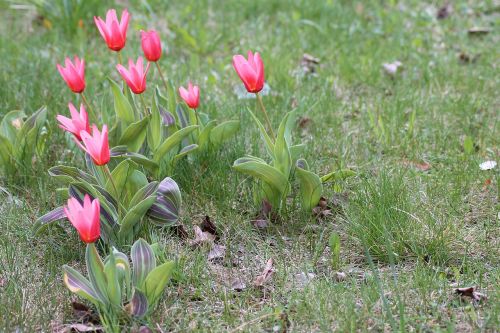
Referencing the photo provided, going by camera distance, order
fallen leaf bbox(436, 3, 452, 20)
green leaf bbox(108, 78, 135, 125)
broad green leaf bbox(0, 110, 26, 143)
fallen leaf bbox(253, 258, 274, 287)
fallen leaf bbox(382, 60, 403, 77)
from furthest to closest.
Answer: fallen leaf bbox(436, 3, 452, 20) → fallen leaf bbox(382, 60, 403, 77) → broad green leaf bbox(0, 110, 26, 143) → green leaf bbox(108, 78, 135, 125) → fallen leaf bbox(253, 258, 274, 287)

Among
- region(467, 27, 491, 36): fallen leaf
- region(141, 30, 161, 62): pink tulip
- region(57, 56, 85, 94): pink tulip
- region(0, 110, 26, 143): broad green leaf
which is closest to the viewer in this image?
region(57, 56, 85, 94): pink tulip

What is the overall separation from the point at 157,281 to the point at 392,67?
2486mm

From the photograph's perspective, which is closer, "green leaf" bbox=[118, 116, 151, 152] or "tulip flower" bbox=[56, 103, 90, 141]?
"tulip flower" bbox=[56, 103, 90, 141]

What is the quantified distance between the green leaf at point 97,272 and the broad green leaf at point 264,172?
630 mm

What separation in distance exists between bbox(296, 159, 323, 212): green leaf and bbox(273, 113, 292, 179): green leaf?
48 millimetres

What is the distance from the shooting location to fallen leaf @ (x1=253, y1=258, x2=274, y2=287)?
228 centimetres

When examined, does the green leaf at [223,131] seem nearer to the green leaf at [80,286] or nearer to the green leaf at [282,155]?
the green leaf at [282,155]

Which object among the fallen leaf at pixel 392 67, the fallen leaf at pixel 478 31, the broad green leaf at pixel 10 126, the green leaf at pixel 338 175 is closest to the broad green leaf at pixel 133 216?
the green leaf at pixel 338 175

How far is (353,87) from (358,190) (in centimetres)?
136

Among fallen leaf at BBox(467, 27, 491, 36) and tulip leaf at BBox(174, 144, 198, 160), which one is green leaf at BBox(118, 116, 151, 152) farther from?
fallen leaf at BBox(467, 27, 491, 36)

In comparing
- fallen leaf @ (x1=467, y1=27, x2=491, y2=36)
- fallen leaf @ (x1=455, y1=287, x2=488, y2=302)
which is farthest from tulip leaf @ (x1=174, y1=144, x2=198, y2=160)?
fallen leaf @ (x1=467, y1=27, x2=491, y2=36)

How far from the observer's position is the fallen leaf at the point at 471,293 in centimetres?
214

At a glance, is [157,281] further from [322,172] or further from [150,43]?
[322,172]

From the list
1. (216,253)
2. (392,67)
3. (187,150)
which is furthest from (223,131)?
(392,67)
